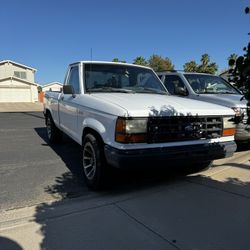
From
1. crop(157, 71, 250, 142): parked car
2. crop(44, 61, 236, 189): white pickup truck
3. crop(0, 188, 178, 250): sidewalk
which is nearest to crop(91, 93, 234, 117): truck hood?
crop(44, 61, 236, 189): white pickup truck

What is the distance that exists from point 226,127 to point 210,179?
0.97m

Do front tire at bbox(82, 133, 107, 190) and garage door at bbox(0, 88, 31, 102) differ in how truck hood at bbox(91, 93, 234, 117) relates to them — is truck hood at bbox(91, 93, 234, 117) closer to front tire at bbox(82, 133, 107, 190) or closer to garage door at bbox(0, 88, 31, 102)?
front tire at bbox(82, 133, 107, 190)

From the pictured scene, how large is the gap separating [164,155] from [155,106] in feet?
2.24

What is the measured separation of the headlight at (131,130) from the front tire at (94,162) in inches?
21.3

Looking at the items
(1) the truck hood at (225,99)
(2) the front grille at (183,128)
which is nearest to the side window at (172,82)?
(1) the truck hood at (225,99)

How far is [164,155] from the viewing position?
429 centimetres

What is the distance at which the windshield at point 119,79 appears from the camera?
570 cm

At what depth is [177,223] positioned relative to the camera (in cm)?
368

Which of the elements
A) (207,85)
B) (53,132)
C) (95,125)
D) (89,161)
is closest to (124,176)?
(89,161)

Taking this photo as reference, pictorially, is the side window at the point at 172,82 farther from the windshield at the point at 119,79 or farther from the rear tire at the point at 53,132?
the rear tire at the point at 53,132

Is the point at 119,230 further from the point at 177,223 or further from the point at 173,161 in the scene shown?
the point at 173,161

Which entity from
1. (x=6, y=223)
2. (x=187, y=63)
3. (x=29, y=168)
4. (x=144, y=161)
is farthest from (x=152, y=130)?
(x=187, y=63)

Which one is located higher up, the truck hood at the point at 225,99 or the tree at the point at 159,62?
the tree at the point at 159,62

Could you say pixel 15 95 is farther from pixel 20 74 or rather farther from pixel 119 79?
pixel 119 79
